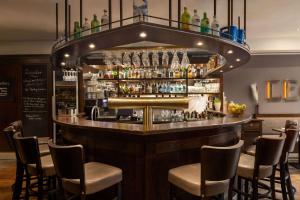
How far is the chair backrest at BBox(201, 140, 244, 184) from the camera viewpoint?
1.96 m

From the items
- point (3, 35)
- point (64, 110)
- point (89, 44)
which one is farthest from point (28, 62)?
point (89, 44)

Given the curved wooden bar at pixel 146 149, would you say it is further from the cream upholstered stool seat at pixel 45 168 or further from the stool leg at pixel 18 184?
the stool leg at pixel 18 184

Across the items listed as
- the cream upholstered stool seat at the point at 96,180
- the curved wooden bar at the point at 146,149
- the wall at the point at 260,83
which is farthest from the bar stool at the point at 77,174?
the wall at the point at 260,83

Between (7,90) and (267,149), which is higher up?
(7,90)

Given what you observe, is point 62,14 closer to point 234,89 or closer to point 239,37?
point 239,37

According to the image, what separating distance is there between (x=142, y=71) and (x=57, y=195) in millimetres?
3663

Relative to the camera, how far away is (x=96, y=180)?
2131 millimetres

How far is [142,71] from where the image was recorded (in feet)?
20.5

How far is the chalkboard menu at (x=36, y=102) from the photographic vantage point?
600 cm

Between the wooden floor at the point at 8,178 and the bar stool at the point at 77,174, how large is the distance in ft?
6.64

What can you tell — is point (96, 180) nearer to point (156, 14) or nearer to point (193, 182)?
point (193, 182)

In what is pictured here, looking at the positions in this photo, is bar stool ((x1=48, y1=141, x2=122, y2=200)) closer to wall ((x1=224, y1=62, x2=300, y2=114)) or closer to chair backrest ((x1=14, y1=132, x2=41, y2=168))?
chair backrest ((x1=14, y1=132, x2=41, y2=168))

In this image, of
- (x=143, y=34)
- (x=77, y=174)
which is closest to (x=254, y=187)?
(x=77, y=174)

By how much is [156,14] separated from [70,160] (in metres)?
2.93
